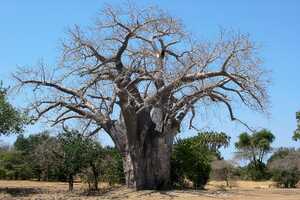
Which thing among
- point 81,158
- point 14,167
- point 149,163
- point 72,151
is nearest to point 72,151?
point 72,151

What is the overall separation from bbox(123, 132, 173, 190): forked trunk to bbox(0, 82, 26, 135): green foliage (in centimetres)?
688

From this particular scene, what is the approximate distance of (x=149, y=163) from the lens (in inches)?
1069

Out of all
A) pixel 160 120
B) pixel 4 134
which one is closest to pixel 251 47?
pixel 160 120

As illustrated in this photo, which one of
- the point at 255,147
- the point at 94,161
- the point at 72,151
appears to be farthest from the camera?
the point at 255,147

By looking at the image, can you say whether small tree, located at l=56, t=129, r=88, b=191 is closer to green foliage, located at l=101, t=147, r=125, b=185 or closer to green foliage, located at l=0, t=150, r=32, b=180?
green foliage, located at l=101, t=147, r=125, b=185

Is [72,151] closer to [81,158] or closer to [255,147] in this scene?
[81,158]

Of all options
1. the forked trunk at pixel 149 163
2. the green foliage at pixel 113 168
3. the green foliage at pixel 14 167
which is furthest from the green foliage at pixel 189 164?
the green foliage at pixel 14 167

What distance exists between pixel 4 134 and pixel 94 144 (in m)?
5.16

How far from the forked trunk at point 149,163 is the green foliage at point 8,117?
688 cm

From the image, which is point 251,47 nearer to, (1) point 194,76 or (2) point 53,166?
(1) point 194,76

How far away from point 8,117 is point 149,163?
8.64 metres

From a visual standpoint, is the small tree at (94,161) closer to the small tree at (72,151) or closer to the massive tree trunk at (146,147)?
the small tree at (72,151)

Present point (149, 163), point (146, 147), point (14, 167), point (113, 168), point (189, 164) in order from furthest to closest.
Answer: point (14, 167), point (113, 168), point (189, 164), point (146, 147), point (149, 163)

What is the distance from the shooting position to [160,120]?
1097 inches
